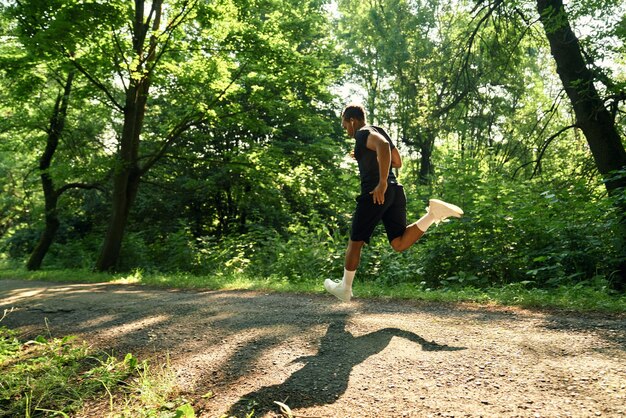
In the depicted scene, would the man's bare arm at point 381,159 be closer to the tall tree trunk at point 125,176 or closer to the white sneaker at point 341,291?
the white sneaker at point 341,291

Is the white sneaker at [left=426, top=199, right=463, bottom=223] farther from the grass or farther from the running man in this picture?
the grass

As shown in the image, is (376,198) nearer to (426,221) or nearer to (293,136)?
(426,221)

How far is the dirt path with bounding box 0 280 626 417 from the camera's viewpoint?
2.19 m

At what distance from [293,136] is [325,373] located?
16.4 metres

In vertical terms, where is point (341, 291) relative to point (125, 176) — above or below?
below

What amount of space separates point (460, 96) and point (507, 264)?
404 centimetres

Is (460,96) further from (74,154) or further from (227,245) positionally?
(74,154)

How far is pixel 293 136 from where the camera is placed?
1850 cm

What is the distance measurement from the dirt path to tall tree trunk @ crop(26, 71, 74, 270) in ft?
41.2

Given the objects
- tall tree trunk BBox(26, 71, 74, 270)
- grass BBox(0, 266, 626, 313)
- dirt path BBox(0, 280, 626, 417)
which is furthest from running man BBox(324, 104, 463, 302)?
tall tree trunk BBox(26, 71, 74, 270)

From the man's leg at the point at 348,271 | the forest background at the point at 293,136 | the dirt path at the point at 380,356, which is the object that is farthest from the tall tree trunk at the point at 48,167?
the man's leg at the point at 348,271

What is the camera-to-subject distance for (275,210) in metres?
17.1

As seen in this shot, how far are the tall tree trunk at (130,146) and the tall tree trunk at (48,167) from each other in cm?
409

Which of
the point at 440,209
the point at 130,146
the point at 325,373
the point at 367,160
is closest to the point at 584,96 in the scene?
the point at 440,209
